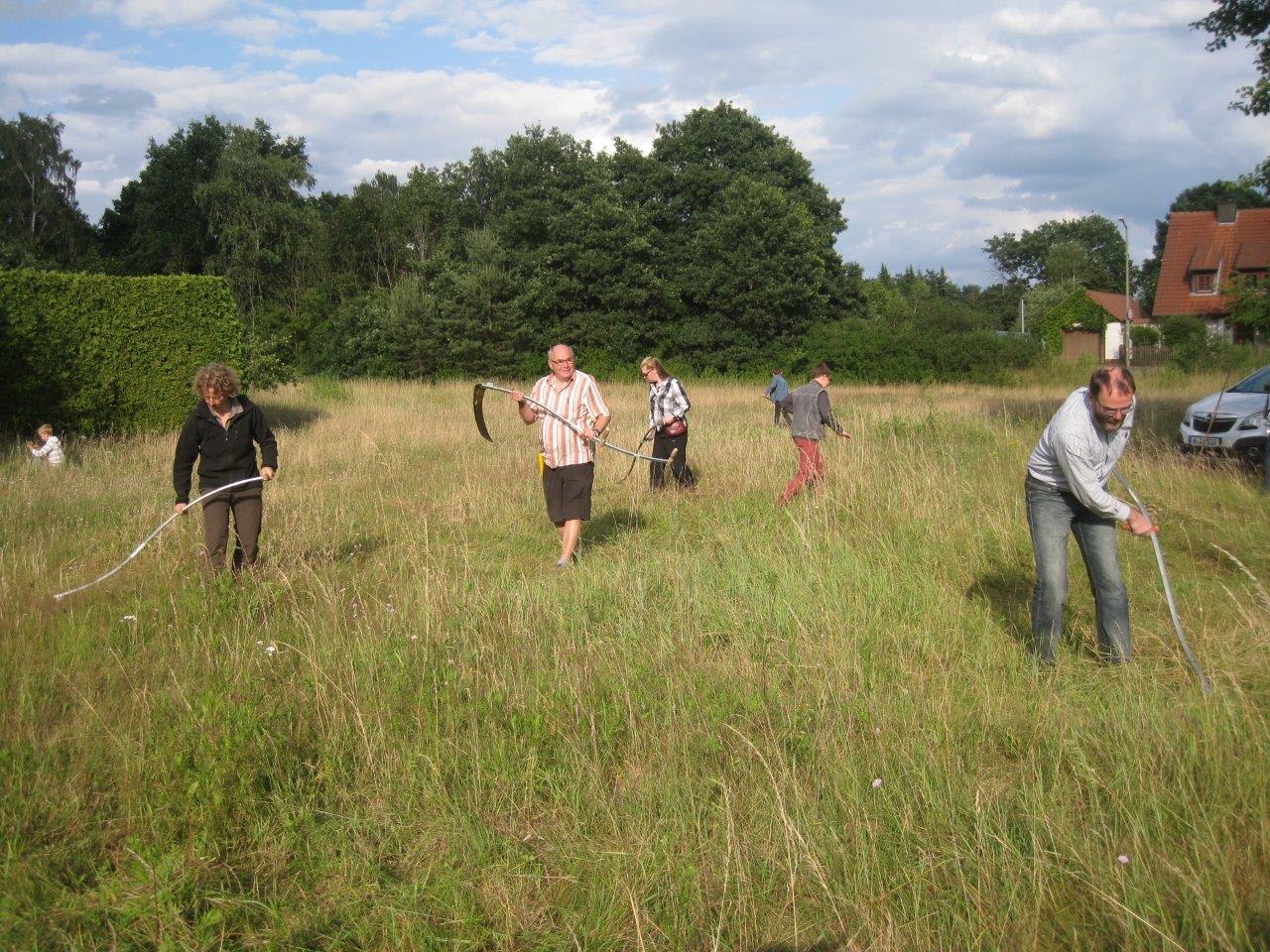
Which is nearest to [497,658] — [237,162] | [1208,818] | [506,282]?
[1208,818]

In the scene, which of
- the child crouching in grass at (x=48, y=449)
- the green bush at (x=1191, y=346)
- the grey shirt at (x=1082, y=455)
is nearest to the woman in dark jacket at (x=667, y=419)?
the grey shirt at (x=1082, y=455)

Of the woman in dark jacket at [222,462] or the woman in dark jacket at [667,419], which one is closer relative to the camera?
the woman in dark jacket at [222,462]

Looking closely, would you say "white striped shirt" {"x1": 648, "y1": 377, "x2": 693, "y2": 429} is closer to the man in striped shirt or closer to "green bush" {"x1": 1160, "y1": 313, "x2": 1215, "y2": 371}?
the man in striped shirt

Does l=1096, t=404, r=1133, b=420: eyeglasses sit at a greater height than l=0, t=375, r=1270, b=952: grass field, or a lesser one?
greater

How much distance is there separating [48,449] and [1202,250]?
55.8 m

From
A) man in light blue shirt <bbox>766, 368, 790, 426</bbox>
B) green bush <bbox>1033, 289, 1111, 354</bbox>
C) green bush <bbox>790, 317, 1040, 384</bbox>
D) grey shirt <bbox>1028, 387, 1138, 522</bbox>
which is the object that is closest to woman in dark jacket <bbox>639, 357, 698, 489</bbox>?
grey shirt <bbox>1028, 387, 1138, 522</bbox>

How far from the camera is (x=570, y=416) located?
7.69 m

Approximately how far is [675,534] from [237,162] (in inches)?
1738

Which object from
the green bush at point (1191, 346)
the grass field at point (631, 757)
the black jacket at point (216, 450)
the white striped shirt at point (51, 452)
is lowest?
the grass field at point (631, 757)

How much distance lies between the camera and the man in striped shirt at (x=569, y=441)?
765 cm

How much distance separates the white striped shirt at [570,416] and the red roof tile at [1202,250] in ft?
165

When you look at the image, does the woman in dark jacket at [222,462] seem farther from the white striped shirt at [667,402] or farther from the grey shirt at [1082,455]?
the grey shirt at [1082,455]

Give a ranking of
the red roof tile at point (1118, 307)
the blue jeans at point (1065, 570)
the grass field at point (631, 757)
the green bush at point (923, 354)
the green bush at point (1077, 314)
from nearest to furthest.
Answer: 1. the grass field at point (631, 757)
2. the blue jeans at point (1065, 570)
3. the green bush at point (923, 354)
4. the green bush at point (1077, 314)
5. the red roof tile at point (1118, 307)

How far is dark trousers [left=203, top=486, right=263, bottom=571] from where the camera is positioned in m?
6.96
